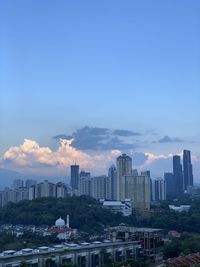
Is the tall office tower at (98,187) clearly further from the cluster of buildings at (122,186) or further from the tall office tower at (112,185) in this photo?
the tall office tower at (112,185)

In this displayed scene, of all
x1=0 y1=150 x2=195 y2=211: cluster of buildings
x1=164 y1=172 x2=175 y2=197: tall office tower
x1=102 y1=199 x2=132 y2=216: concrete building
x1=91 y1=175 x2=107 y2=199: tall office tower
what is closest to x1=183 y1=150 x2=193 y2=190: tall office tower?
x1=164 y1=172 x2=175 y2=197: tall office tower

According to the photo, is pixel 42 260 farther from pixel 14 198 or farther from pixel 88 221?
pixel 14 198

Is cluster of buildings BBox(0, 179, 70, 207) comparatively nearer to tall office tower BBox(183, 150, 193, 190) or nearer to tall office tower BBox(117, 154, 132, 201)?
tall office tower BBox(117, 154, 132, 201)

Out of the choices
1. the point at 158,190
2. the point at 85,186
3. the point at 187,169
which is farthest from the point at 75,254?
the point at 187,169

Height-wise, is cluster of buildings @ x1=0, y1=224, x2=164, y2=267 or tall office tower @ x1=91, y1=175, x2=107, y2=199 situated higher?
tall office tower @ x1=91, y1=175, x2=107, y2=199

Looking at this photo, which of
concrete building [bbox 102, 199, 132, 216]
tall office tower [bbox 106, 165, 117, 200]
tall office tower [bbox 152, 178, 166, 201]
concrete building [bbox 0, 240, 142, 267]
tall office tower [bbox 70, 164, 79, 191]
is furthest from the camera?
tall office tower [bbox 70, 164, 79, 191]

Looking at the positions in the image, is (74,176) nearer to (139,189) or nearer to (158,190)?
(158,190)
